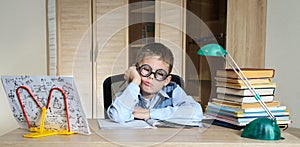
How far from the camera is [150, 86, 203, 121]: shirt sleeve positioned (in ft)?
3.29

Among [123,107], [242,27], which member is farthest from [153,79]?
[242,27]

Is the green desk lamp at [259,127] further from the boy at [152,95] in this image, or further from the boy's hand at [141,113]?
the boy's hand at [141,113]

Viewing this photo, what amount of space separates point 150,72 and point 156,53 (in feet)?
0.19

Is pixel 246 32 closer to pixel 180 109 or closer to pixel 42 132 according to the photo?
pixel 180 109

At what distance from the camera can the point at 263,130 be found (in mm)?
858

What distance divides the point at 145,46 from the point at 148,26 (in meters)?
0.19

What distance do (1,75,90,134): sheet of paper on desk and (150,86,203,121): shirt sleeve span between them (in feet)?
0.84

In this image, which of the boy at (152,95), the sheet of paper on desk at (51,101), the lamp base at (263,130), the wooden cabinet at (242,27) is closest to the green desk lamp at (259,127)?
the lamp base at (263,130)

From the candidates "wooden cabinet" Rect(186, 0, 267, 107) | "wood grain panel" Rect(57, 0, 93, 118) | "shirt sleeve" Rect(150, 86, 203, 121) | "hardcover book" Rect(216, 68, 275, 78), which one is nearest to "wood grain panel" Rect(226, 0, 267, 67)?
"wooden cabinet" Rect(186, 0, 267, 107)

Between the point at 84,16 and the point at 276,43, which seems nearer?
the point at 276,43

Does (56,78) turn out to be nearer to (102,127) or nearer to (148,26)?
(102,127)

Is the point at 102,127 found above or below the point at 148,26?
below

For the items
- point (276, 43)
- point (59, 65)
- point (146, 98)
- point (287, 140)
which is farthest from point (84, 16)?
point (287, 140)

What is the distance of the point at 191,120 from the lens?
100cm
